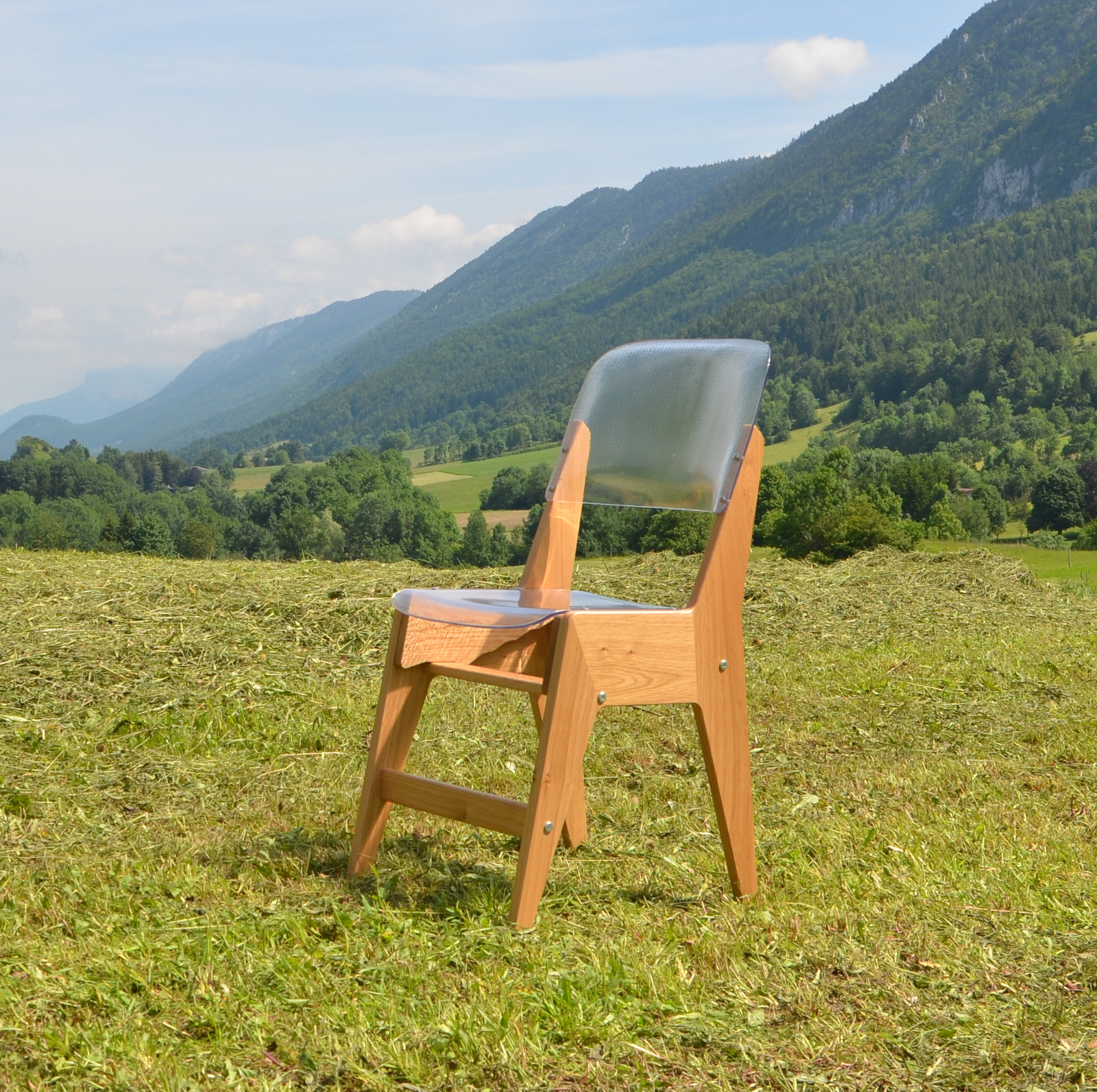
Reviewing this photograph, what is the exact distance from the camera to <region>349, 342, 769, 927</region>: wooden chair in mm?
2508

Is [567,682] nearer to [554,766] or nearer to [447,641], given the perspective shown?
[554,766]

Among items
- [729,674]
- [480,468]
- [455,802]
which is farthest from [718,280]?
[455,802]

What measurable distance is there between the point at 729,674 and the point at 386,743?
2.99ft

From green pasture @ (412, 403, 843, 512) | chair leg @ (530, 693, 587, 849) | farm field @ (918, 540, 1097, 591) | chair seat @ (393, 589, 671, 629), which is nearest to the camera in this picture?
chair seat @ (393, 589, 671, 629)

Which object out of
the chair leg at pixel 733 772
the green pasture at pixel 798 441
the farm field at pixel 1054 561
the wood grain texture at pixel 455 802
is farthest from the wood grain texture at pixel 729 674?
the green pasture at pixel 798 441

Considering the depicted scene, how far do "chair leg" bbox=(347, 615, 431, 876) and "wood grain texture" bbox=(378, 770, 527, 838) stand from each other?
0.10 feet

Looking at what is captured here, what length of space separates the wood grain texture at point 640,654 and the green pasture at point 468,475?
5307 cm

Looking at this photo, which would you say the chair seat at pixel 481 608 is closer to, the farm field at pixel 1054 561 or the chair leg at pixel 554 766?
the chair leg at pixel 554 766

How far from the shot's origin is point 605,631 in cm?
254

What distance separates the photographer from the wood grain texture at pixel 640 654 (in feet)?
8.29

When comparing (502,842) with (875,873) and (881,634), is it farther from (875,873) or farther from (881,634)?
(881,634)

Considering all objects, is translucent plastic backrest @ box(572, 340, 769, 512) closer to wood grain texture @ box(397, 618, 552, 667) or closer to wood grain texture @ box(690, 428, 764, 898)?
wood grain texture @ box(690, 428, 764, 898)

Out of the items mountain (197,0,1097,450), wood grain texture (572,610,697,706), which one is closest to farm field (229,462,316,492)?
mountain (197,0,1097,450)

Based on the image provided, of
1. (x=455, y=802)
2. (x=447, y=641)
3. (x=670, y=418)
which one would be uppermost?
(x=670, y=418)
